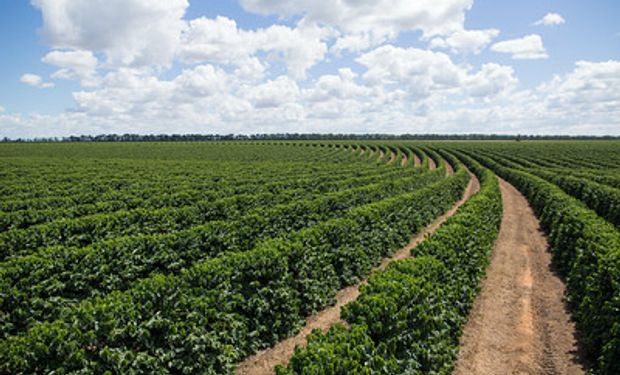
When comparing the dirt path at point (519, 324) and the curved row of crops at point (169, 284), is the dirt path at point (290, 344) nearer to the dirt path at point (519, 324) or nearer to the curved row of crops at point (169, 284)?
the curved row of crops at point (169, 284)

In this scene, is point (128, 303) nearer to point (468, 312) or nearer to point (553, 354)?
point (468, 312)

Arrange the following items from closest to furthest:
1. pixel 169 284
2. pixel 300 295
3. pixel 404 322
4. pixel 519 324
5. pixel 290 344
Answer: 1. pixel 404 322
2. pixel 169 284
3. pixel 290 344
4. pixel 519 324
5. pixel 300 295

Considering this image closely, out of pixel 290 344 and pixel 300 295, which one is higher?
pixel 300 295

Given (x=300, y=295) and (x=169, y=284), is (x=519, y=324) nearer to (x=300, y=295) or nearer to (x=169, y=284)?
(x=300, y=295)

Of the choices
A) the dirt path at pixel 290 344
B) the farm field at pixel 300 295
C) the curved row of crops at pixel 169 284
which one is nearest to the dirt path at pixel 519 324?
the farm field at pixel 300 295

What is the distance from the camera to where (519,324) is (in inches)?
384

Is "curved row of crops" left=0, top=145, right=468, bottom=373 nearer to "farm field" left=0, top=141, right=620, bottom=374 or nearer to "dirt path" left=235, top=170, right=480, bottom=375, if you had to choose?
"farm field" left=0, top=141, right=620, bottom=374

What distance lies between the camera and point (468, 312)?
398 inches

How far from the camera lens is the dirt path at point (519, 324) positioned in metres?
8.02

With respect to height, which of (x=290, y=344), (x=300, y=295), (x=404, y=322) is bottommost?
(x=290, y=344)

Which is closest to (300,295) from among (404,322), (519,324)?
(404,322)

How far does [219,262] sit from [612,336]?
8530 mm

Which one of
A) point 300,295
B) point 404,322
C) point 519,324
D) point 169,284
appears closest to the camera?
point 404,322

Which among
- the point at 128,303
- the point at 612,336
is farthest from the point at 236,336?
the point at 612,336
